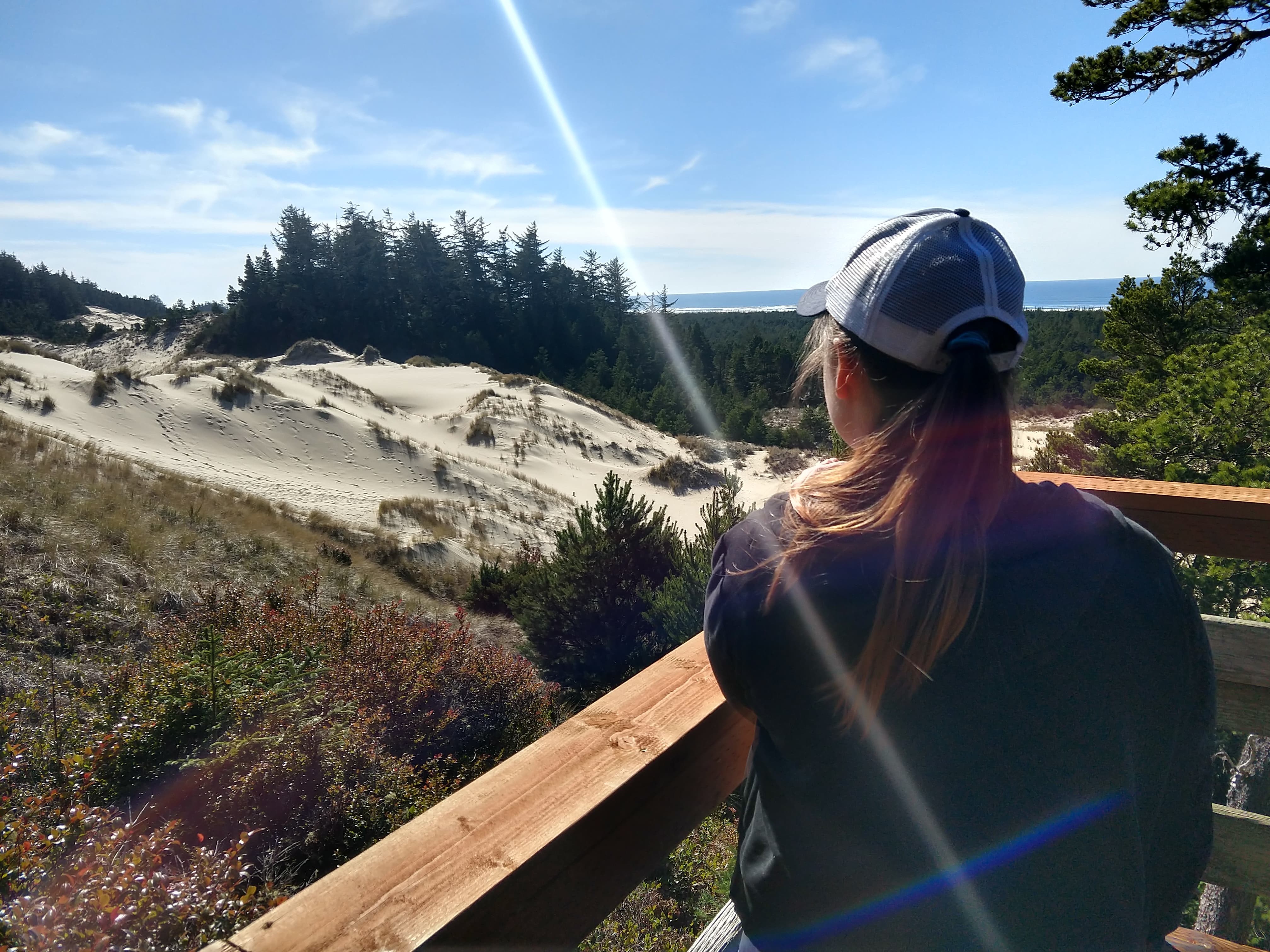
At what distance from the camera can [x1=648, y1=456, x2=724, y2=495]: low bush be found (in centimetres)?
2550

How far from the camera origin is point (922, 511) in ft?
3.10

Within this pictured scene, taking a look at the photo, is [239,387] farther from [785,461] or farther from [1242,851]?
[1242,851]

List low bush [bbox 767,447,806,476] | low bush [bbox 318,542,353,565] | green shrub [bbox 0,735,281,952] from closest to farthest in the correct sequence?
green shrub [bbox 0,735,281,952]
low bush [bbox 318,542,353,565]
low bush [bbox 767,447,806,476]

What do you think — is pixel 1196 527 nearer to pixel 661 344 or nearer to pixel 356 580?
pixel 356 580

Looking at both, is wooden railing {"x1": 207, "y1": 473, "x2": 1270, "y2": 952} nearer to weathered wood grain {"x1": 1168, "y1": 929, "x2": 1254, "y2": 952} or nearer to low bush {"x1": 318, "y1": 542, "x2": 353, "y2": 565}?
weathered wood grain {"x1": 1168, "y1": 929, "x2": 1254, "y2": 952}

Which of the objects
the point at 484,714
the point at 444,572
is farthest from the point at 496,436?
the point at 484,714

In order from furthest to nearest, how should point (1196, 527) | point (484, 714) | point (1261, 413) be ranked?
1. point (1261, 413)
2. point (484, 714)
3. point (1196, 527)

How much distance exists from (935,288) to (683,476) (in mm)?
25165

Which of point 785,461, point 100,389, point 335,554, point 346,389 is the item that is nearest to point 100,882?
point 335,554

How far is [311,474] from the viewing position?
794 inches

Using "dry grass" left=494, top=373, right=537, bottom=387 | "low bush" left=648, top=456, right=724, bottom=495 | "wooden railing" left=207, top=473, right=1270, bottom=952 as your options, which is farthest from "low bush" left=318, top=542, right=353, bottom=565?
"dry grass" left=494, top=373, right=537, bottom=387

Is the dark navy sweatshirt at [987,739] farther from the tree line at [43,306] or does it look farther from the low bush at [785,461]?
the tree line at [43,306]

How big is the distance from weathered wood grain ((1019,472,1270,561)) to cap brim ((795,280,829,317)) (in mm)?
959

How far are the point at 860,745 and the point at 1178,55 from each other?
1137cm
